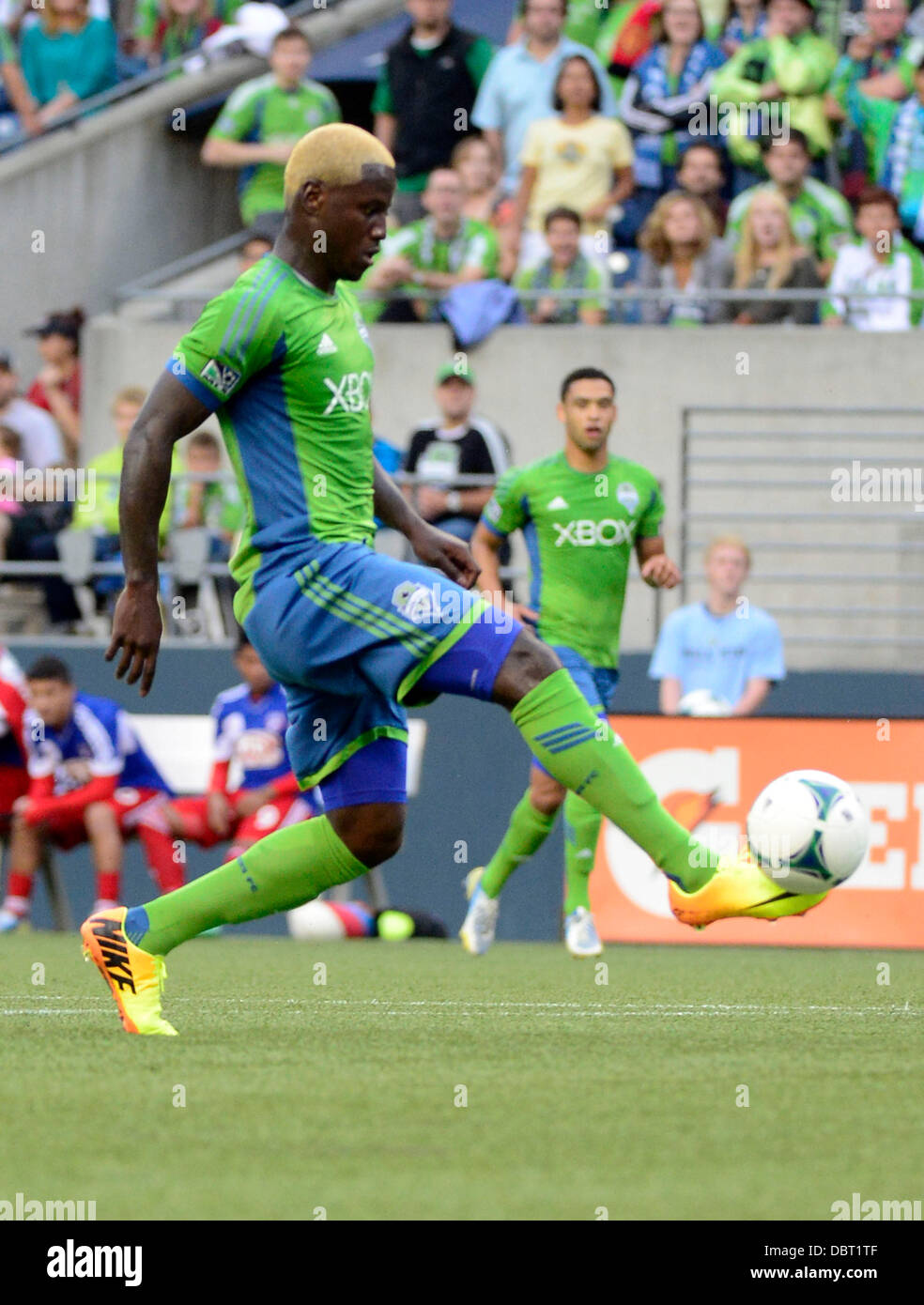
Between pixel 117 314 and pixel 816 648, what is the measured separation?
18.3ft

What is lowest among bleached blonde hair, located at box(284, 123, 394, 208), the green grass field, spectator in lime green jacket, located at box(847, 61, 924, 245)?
the green grass field

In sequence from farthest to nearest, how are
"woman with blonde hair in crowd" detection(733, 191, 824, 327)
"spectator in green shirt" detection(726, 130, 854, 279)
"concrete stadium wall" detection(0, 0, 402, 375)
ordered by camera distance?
"concrete stadium wall" detection(0, 0, 402, 375) → "spectator in green shirt" detection(726, 130, 854, 279) → "woman with blonde hair in crowd" detection(733, 191, 824, 327)

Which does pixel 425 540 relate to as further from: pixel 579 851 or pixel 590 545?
pixel 579 851

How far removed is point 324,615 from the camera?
19.5ft

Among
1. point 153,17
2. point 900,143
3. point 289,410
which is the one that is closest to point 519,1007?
point 289,410

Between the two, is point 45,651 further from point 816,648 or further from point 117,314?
point 816,648

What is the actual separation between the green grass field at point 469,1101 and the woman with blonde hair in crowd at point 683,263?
7017 millimetres

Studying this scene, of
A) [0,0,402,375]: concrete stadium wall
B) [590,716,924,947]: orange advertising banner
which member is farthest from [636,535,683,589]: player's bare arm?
[0,0,402,375]: concrete stadium wall

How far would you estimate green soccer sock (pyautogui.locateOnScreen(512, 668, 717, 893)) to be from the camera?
5906 mm

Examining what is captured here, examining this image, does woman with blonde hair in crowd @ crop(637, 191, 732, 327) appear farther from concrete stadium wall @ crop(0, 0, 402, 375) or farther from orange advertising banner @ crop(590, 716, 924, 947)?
concrete stadium wall @ crop(0, 0, 402, 375)

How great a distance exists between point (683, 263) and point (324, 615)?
9045 millimetres

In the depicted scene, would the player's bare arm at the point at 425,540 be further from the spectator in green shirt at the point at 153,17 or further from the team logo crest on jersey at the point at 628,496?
the spectator in green shirt at the point at 153,17

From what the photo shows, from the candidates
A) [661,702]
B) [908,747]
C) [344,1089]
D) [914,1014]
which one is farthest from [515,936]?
[344,1089]
